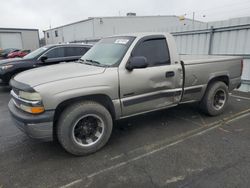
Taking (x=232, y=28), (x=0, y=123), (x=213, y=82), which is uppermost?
(x=232, y=28)

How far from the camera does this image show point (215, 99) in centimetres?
463

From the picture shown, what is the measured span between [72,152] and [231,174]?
227 cm

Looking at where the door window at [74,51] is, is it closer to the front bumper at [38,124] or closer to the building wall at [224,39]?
the building wall at [224,39]

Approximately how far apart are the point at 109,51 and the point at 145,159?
2.04 meters

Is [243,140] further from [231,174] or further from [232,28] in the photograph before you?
[232,28]

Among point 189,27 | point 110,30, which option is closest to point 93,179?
point 189,27

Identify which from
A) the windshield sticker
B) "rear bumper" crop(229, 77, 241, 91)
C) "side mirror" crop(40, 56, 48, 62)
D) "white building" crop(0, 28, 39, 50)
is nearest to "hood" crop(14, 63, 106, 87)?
the windshield sticker

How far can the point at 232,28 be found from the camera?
688cm

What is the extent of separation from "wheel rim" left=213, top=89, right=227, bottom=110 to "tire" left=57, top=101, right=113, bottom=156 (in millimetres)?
2828

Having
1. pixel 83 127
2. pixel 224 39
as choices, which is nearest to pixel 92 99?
pixel 83 127

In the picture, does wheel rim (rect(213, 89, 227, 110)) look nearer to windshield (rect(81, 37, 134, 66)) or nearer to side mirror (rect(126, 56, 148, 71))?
side mirror (rect(126, 56, 148, 71))

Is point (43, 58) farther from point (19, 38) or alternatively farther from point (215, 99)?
point (19, 38)

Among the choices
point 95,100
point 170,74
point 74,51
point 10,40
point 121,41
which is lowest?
point 95,100

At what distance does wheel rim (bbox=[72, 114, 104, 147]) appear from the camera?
3.04m
